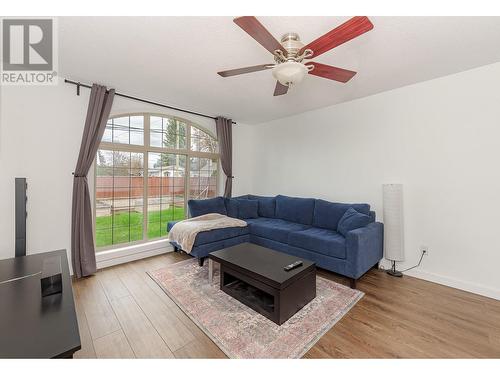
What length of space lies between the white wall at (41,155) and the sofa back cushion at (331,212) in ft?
11.7

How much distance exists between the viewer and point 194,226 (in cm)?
325

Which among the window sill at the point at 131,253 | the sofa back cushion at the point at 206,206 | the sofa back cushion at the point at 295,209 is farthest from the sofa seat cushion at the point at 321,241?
the window sill at the point at 131,253

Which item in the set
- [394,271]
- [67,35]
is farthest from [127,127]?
[394,271]

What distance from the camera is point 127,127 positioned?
3543mm

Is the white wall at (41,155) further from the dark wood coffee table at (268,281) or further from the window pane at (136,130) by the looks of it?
the dark wood coffee table at (268,281)

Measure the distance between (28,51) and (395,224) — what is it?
4581mm

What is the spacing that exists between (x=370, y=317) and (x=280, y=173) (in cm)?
308

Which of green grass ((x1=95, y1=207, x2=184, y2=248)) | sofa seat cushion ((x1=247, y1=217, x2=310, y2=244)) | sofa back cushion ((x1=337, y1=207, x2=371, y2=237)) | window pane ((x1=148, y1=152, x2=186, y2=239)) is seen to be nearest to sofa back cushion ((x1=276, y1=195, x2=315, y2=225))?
sofa seat cushion ((x1=247, y1=217, x2=310, y2=244))

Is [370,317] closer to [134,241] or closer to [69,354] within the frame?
[69,354]

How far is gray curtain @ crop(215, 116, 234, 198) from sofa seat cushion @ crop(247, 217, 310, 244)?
121cm

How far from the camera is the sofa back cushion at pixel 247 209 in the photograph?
4230 millimetres

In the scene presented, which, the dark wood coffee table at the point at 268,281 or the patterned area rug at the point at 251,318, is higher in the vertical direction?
the dark wood coffee table at the point at 268,281

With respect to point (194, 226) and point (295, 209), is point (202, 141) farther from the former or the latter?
point (295, 209)

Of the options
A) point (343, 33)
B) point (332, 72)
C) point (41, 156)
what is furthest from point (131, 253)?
point (343, 33)
